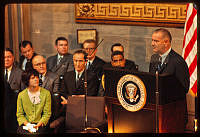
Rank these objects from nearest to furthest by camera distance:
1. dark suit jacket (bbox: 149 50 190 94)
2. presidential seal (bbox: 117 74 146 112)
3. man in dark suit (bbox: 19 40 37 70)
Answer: presidential seal (bbox: 117 74 146 112), dark suit jacket (bbox: 149 50 190 94), man in dark suit (bbox: 19 40 37 70)

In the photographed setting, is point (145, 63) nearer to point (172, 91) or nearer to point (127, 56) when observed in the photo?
point (127, 56)

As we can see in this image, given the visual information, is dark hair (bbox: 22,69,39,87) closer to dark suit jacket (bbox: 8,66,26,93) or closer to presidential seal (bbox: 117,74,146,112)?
dark suit jacket (bbox: 8,66,26,93)

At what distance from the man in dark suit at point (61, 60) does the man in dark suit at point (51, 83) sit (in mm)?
207

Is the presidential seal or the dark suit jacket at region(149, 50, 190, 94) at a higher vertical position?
the dark suit jacket at region(149, 50, 190, 94)

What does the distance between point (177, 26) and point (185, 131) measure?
1.91 meters

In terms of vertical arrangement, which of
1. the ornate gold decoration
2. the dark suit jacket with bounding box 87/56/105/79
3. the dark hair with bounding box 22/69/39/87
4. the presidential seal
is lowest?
the presidential seal

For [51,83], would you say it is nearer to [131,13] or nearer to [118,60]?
[118,60]

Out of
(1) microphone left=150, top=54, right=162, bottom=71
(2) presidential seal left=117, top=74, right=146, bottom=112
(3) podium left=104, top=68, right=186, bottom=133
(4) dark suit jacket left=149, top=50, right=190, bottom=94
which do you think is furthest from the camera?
(1) microphone left=150, top=54, right=162, bottom=71

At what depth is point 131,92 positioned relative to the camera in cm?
455

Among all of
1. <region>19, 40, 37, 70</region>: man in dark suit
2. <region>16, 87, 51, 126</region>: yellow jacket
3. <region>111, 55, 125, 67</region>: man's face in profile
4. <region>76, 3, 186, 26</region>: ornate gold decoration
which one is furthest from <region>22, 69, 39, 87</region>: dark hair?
<region>76, 3, 186, 26</region>: ornate gold decoration

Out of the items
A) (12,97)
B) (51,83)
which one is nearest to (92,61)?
(51,83)

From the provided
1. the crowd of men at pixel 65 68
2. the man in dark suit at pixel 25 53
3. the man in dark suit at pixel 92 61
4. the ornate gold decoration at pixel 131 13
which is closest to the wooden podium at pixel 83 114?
the crowd of men at pixel 65 68

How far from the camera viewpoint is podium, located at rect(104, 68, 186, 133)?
4398mm

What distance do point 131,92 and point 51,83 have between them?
1546 mm
